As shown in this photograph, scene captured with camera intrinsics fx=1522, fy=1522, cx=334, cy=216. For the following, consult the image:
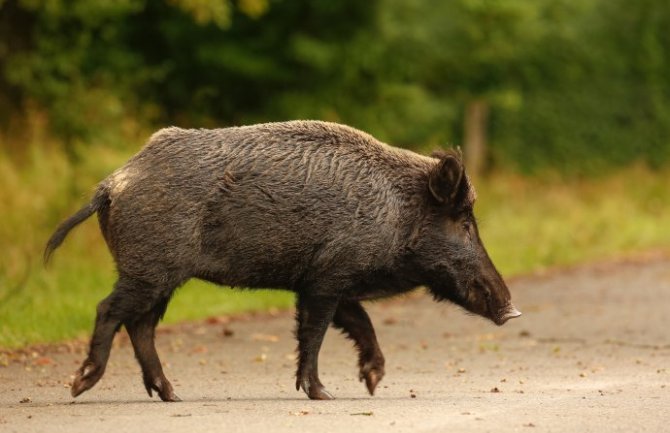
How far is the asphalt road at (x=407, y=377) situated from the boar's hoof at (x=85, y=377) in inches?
4.2

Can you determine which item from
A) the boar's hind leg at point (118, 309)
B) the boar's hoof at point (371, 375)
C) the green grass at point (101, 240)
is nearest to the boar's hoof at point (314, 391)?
the boar's hoof at point (371, 375)

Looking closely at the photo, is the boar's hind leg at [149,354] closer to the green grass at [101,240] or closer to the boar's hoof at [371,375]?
the green grass at [101,240]

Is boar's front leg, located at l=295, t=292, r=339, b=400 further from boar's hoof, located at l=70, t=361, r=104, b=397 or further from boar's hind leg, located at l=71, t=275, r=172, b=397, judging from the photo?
boar's hoof, located at l=70, t=361, r=104, b=397

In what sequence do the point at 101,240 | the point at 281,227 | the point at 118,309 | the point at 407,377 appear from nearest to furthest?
the point at 118,309 → the point at 281,227 → the point at 407,377 → the point at 101,240

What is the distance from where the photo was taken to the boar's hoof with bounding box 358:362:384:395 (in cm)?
987

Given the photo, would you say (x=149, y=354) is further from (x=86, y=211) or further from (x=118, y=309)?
(x=86, y=211)

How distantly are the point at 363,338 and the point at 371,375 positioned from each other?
1.09ft

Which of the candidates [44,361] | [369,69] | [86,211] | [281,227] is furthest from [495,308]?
[369,69]

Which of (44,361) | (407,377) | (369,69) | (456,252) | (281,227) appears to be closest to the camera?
(281,227)

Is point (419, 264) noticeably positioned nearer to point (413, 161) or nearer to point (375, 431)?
point (413, 161)

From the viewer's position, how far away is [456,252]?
10.3 meters

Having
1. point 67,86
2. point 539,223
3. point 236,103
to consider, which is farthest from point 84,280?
point 236,103

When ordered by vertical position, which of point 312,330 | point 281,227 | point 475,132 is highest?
point 475,132

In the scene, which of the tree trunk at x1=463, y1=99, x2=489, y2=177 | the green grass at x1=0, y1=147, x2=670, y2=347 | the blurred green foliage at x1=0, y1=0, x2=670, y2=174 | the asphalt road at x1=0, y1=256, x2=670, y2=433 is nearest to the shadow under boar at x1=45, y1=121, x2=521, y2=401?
the asphalt road at x1=0, y1=256, x2=670, y2=433
